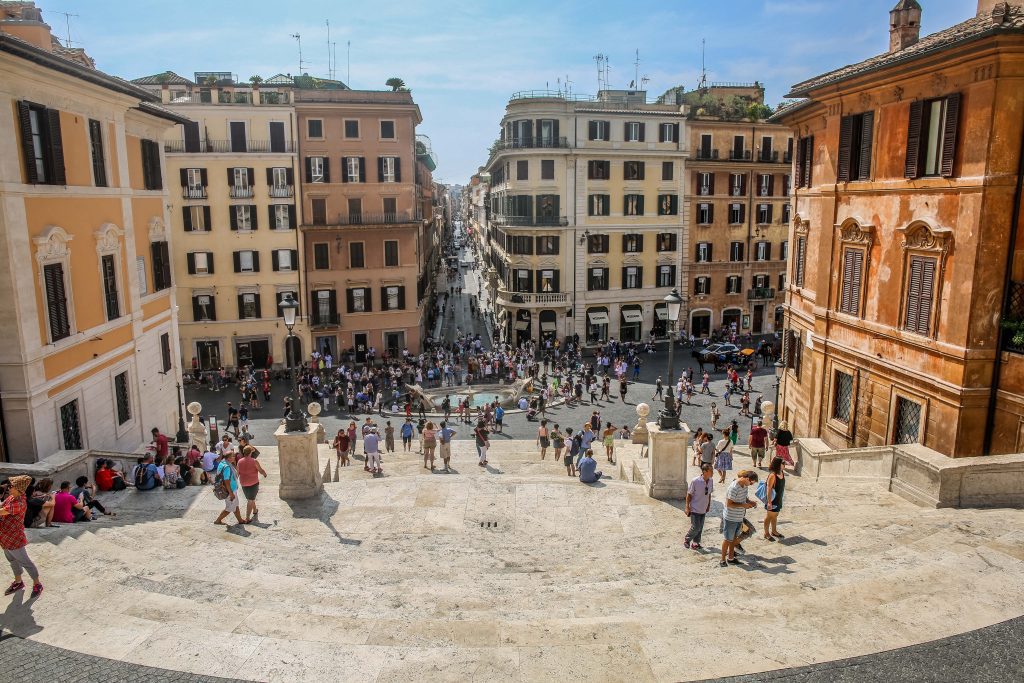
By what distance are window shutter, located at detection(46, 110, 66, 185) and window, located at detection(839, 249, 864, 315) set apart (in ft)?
64.3

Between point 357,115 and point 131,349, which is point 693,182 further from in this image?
point 131,349

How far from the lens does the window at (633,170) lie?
46638mm

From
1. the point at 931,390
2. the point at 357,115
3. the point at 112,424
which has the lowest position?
the point at 112,424

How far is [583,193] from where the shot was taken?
46094 millimetres

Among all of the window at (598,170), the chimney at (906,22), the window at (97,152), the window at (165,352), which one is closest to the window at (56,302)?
the window at (97,152)

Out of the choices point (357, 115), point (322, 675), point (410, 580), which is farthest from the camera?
point (357, 115)

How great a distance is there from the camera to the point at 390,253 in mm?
43406

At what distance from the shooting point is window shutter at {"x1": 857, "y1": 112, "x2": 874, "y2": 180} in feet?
59.2

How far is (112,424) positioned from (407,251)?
25.8 meters

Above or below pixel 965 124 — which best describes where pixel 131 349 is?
below

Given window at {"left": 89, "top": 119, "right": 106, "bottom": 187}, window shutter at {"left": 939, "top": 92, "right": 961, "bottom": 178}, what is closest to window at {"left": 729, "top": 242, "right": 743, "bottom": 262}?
window shutter at {"left": 939, "top": 92, "right": 961, "bottom": 178}

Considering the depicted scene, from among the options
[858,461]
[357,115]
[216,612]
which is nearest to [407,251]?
[357,115]

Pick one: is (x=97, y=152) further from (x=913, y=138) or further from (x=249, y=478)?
(x=913, y=138)

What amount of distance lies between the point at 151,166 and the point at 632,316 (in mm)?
31559
